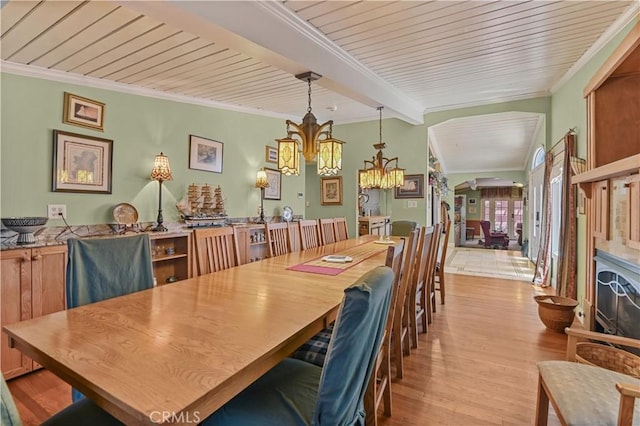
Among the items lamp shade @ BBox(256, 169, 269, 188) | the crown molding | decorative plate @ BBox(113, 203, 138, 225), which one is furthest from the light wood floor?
lamp shade @ BBox(256, 169, 269, 188)

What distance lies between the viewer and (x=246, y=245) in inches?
106

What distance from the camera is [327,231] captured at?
12.7 ft

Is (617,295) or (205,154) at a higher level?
(205,154)

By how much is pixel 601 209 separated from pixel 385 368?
1946mm

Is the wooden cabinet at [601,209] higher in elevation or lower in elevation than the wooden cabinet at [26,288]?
higher

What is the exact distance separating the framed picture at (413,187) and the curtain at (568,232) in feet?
7.33

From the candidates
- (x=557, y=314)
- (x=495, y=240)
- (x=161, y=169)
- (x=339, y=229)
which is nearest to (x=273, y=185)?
(x=339, y=229)

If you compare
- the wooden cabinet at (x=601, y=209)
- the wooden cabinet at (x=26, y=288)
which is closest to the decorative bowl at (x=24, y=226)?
the wooden cabinet at (x=26, y=288)

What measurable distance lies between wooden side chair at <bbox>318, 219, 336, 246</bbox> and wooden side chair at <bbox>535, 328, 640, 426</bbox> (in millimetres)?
2450

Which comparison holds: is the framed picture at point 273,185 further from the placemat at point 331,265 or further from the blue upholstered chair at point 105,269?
the blue upholstered chair at point 105,269

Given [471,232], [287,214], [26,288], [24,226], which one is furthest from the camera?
[471,232]

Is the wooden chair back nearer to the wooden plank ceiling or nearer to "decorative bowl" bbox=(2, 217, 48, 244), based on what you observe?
the wooden plank ceiling

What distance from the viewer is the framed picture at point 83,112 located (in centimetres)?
266

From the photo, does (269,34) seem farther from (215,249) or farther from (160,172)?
(160,172)
